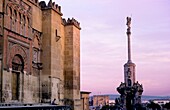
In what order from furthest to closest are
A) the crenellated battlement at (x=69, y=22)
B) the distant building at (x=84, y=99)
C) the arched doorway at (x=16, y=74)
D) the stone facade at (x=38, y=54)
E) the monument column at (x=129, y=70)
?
the monument column at (x=129, y=70)
the distant building at (x=84, y=99)
the crenellated battlement at (x=69, y=22)
the arched doorway at (x=16, y=74)
the stone facade at (x=38, y=54)

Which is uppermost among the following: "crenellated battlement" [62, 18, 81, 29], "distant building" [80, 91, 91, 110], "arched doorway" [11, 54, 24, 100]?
"crenellated battlement" [62, 18, 81, 29]

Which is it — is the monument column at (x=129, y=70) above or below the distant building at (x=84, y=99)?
above

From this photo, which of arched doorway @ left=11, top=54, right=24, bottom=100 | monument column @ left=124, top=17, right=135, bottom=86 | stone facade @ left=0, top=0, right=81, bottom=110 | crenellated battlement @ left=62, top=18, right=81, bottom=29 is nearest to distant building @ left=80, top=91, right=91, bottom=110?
stone facade @ left=0, top=0, right=81, bottom=110

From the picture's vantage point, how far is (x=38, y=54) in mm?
15938

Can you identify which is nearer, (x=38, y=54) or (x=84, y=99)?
(x=38, y=54)

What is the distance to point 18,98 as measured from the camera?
44.9 feet

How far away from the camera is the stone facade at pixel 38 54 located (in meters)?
13.0

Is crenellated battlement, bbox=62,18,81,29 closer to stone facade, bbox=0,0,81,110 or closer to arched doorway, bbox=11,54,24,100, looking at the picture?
stone facade, bbox=0,0,81,110

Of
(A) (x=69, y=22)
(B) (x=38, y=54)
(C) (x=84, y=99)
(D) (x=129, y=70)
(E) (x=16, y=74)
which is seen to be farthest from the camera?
(D) (x=129, y=70)

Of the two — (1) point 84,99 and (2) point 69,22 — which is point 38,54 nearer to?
(2) point 69,22

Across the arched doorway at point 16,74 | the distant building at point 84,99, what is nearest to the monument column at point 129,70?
the distant building at point 84,99

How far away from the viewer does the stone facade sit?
13008 mm

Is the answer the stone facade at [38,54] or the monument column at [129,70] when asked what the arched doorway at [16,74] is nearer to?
the stone facade at [38,54]

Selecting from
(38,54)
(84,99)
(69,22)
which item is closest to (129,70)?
(84,99)
